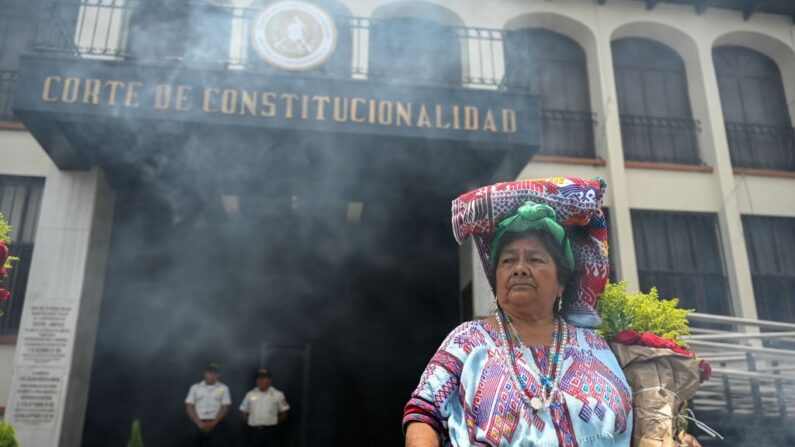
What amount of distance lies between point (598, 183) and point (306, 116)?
4549 mm

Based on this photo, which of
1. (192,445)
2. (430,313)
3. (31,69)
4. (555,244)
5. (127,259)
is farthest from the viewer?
(430,313)

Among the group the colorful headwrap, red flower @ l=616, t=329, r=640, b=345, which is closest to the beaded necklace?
the colorful headwrap

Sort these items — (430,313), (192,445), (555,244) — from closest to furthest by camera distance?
(555,244) < (192,445) < (430,313)

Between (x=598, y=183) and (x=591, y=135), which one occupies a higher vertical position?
(x=591, y=135)

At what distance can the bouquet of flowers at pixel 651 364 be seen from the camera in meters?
2.15

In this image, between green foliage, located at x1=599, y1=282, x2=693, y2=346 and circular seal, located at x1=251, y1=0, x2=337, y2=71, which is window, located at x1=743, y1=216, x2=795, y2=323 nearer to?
circular seal, located at x1=251, y1=0, x2=337, y2=71

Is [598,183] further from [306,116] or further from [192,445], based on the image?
[192,445]

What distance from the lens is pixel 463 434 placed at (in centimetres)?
208

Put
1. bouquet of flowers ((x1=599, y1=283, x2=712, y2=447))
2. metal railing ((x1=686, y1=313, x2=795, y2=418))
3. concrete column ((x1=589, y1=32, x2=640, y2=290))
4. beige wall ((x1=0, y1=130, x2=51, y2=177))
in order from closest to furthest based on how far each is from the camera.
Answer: bouquet of flowers ((x1=599, y1=283, x2=712, y2=447)) → metal railing ((x1=686, y1=313, x2=795, y2=418)) → beige wall ((x1=0, y1=130, x2=51, y2=177)) → concrete column ((x1=589, y1=32, x2=640, y2=290))

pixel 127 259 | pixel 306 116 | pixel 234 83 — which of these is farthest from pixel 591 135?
pixel 127 259

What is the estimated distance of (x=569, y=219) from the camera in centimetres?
236

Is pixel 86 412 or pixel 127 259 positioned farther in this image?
pixel 127 259

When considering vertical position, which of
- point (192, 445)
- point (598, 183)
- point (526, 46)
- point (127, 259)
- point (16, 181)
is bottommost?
point (192, 445)

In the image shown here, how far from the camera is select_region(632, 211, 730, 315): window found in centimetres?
884
